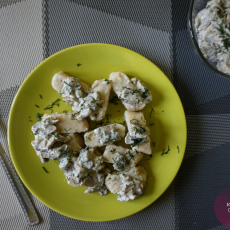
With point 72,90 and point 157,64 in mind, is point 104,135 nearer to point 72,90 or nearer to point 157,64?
point 72,90

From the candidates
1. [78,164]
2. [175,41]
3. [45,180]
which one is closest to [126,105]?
[78,164]

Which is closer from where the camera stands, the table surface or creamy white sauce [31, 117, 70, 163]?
creamy white sauce [31, 117, 70, 163]

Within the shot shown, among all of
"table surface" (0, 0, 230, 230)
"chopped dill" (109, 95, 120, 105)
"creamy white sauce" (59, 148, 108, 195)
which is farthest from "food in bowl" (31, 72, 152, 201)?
"table surface" (0, 0, 230, 230)

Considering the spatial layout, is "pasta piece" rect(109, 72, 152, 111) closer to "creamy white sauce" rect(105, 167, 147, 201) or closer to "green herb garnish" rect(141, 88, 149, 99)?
"green herb garnish" rect(141, 88, 149, 99)

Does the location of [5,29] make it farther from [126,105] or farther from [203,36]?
[203,36]

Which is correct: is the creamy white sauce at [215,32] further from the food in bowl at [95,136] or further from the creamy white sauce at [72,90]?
the creamy white sauce at [72,90]

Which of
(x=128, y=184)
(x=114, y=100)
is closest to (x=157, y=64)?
(x=114, y=100)
